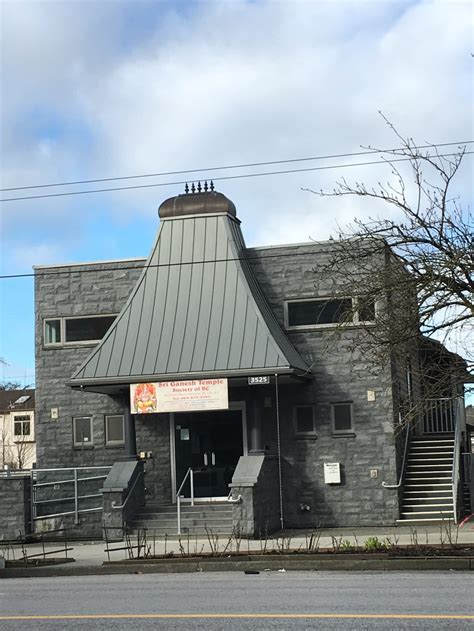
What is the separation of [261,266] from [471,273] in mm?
9081

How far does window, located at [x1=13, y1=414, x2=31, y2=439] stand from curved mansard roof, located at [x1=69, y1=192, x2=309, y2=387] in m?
48.8

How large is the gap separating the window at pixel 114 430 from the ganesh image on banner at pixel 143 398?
2260 mm

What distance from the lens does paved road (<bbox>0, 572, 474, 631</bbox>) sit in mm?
9711

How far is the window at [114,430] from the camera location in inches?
1016

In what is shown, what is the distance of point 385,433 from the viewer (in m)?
Result: 24.0

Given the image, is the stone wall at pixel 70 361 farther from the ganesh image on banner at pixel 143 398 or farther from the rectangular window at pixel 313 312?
the rectangular window at pixel 313 312

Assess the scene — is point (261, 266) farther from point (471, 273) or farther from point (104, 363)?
point (471, 273)

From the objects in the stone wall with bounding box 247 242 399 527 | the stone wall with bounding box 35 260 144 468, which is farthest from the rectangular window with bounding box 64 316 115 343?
the stone wall with bounding box 247 242 399 527

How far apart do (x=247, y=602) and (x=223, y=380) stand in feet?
39.0

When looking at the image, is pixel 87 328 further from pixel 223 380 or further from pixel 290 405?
pixel 290 405

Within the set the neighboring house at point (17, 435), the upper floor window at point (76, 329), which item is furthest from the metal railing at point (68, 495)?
the neighboring house at point (17, 435)

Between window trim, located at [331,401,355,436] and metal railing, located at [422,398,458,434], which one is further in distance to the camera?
metal railing, located at [422,398,458,434]

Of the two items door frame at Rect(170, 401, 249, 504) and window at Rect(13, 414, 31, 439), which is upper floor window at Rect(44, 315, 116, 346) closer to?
door frame at Rect(170, 401, 249, 504)

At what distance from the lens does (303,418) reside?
24641 millimetres
